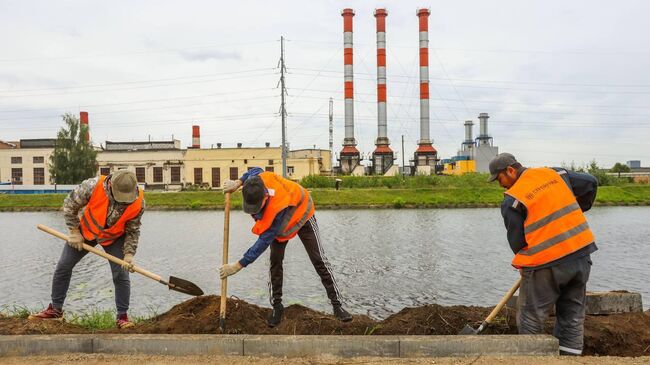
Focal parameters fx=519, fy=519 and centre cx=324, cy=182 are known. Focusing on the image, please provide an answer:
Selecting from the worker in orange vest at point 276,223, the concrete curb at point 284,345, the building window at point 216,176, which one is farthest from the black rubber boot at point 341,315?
the building window at point 216,176

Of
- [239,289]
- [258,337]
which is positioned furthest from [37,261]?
[258,337]

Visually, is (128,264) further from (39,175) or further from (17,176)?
(17,176)

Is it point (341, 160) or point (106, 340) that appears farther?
point (341, 160)

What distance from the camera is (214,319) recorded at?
525cm

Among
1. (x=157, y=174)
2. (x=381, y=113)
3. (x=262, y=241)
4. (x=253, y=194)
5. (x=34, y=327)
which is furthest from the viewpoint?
(x=381, y=113)

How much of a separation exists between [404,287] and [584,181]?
15.3 feet

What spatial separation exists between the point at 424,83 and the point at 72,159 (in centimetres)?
3547

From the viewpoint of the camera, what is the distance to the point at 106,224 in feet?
17.5

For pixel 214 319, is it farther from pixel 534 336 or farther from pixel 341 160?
pixel 341 160

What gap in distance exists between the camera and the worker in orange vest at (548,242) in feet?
13.9

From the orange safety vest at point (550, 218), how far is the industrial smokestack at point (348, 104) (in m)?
50.3

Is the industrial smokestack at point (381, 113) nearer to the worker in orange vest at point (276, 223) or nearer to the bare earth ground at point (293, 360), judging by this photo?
the worker in orange vest at point (276, 223)

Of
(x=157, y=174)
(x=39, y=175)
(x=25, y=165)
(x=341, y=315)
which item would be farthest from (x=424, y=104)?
(x=341, y=315)

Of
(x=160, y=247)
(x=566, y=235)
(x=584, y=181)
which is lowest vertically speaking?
(x=160, y=247)
